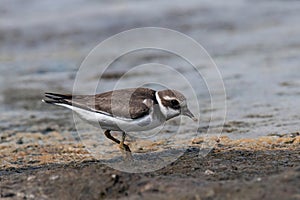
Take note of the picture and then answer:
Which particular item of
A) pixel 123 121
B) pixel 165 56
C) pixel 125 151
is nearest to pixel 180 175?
pixel 123 121

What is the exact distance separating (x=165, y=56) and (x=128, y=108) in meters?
8.69

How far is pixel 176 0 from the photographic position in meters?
21.8

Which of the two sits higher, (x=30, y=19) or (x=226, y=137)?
(x=30, y=19)

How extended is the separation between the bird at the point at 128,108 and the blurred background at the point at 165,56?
5.99ft

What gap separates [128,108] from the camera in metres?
6.84

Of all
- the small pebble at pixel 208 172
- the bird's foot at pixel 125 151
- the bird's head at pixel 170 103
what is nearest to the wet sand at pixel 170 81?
the small pebble at pixel 208 172

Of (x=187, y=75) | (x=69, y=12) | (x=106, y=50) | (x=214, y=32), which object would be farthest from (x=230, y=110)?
A: (x=69, y=12)

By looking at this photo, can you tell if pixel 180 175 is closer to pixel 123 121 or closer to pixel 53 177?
pixel 123 121

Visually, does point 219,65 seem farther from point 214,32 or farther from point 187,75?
point 214,32

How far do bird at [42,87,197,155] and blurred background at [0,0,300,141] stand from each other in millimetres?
1825

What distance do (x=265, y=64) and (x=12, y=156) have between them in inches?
276

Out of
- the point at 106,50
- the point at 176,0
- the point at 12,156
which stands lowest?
the point at 12,156

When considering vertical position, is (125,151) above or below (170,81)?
below

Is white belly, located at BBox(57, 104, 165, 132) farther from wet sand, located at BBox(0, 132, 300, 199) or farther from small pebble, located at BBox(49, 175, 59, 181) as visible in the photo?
small pebble, located at BBox(49, 175, 59, 181)
